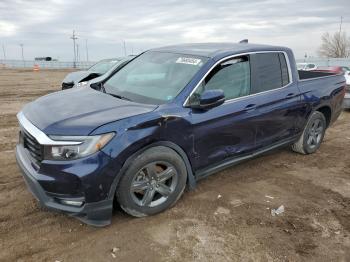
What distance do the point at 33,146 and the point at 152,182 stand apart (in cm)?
124

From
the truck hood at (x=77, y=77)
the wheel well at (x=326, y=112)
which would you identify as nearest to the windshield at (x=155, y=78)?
the wheel well at (x=326, y=112)

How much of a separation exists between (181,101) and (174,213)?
Answer: 1241 millimetres

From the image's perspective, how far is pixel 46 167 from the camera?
3.40 meters

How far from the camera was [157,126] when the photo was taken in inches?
149

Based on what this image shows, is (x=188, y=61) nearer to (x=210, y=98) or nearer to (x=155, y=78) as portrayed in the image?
(x=155, y=78)

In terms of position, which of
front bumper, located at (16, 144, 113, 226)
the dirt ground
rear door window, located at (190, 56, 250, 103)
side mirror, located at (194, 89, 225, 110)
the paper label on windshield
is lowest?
the dirt ground

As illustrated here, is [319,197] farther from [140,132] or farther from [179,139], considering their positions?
[140,132]

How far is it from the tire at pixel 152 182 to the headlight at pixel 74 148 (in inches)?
17.4

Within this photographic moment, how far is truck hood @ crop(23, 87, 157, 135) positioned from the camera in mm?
3463

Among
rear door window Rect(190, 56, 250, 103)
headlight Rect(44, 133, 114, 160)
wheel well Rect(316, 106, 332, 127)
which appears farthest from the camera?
wheel well Rect(316, 106, 332, 127)

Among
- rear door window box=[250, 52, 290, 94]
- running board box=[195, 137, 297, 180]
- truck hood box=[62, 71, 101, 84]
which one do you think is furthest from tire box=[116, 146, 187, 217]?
truck hood box=[62, 71, 101, 84]

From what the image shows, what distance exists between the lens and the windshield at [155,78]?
13.8 feet

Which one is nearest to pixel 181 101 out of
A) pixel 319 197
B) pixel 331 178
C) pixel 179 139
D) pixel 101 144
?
pixel 179 139

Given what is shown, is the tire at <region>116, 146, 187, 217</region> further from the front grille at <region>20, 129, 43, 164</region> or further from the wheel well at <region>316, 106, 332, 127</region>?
the wheel well at <region>316, 106, 332, 127</region>
